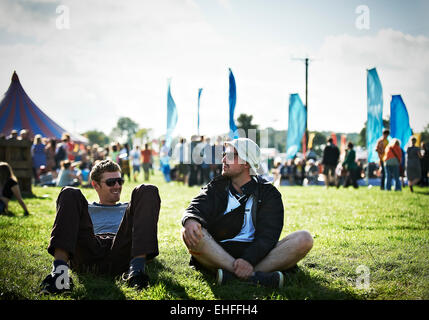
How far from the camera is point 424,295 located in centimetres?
361

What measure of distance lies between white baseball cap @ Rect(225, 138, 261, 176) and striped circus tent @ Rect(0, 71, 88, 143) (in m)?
17.3

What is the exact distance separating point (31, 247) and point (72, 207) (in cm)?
219

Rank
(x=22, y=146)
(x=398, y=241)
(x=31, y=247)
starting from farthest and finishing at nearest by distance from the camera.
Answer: (x=22, y=146) < (x=398, y=241) < (x=31, y=247)

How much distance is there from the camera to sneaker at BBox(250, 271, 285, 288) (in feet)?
12.4

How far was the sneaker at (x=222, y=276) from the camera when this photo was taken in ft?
12.7

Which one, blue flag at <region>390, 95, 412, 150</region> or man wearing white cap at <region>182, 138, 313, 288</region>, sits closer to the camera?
man wearing white cap at <region>182, 138, 313, 288</region>

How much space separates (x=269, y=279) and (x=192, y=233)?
77 cm

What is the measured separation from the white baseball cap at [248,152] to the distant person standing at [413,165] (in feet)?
43.2

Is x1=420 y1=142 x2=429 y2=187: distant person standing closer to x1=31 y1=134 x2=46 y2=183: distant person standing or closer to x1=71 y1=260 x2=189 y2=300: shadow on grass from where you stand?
x1=31 y1=134 x2=46 y2=183: distant person standing

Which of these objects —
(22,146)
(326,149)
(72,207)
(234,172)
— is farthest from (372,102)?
(72,207)

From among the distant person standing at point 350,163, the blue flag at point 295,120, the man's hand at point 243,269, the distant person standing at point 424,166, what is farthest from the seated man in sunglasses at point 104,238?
the blue flag at point 295,120

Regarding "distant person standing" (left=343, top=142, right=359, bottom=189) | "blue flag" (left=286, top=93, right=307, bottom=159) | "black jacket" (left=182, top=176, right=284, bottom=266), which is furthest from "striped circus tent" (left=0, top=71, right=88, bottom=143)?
"black jacket" (left=182, top=176, right=284, bottom=266)

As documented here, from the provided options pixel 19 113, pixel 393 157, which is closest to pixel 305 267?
pixel 393 157
